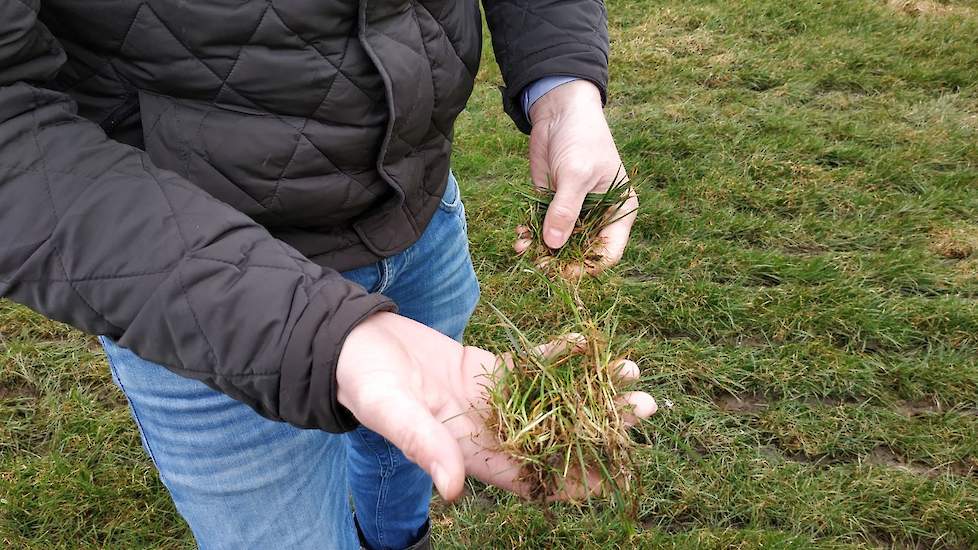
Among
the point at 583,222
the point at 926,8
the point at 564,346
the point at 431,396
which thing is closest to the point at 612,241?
the point at 583,222

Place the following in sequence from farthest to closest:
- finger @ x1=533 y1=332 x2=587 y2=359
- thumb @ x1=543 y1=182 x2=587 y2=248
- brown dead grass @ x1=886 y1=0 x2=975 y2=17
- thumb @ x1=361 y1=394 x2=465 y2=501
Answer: brown dead grass @ x1=886 y1=0 x2=975 y2=17, thumb @ x1=543 y1=182 x2=587 y2=248, finger @ x1=533 y1=332 x2=587 y2=359, thumb @ x1=361 y1=394 x2=465 y2=501

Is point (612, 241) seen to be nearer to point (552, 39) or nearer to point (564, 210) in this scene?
point (564, 210)

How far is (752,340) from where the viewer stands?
337 centimetres

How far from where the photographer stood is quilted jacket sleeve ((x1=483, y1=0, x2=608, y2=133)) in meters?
1.92

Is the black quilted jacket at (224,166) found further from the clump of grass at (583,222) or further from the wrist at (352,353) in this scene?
the clump of grass at (583,222)

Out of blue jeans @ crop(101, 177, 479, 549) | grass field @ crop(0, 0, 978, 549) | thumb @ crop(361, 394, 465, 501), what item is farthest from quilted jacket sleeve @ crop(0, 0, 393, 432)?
grass field @ crop(0, 0, 978, 549)

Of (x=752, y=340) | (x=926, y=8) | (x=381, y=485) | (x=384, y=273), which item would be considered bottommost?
(x=752, y=340)

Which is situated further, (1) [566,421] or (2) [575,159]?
(2) [575,159]

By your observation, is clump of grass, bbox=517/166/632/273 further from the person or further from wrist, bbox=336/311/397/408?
wrist, bbox=336/311/397/408

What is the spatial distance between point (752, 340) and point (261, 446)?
8.21 feet

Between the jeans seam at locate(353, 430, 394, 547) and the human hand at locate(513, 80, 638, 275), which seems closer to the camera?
the human hand at locate(513, 80, 638, 275)

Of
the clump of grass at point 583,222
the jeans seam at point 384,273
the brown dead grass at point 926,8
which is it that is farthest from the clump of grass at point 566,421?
the brown dead grass at point 926,8

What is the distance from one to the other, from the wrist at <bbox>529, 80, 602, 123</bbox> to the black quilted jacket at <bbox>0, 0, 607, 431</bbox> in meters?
0.31

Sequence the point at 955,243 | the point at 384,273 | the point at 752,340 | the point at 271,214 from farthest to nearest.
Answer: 1. the point at 955,243
2. the point at 752,340
3. the point at 384,273
4. the point at 271,214
